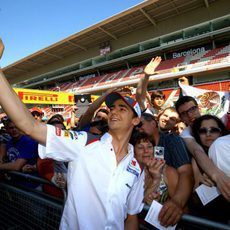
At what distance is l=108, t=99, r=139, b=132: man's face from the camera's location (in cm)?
176

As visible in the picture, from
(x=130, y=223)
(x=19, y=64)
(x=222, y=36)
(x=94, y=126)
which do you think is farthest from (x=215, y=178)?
(x=19, y=64)

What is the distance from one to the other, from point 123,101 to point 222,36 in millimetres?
19228

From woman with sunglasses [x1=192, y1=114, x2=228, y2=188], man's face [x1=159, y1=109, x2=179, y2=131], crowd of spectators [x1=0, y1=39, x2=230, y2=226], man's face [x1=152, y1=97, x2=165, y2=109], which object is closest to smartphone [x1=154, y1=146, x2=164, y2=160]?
crowd of spectators [x1=0, y1=39, x2=230, y2=226]

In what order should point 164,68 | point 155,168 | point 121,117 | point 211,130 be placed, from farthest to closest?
point 164,68 < point 211,130 < point 121,117 < point 155,168

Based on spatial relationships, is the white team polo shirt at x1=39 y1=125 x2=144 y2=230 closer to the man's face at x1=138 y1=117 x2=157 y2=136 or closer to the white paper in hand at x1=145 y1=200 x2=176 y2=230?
the white paper in hand at x1=145 y1=200 x2=176 y2=230

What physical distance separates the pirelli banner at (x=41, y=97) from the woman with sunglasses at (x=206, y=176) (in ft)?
20.6

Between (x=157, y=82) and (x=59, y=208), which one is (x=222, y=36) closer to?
(x=157, y=82)

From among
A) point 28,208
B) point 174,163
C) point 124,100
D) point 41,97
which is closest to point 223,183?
point 174,163

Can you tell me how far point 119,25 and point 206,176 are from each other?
873 inches

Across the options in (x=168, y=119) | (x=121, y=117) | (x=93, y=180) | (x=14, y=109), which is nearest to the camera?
(x=14, y=109)

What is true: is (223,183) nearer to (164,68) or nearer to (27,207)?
(27,207)

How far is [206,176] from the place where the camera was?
159cm

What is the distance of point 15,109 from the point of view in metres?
1.32

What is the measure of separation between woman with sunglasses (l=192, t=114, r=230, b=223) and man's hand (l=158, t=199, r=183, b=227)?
0.21 m
